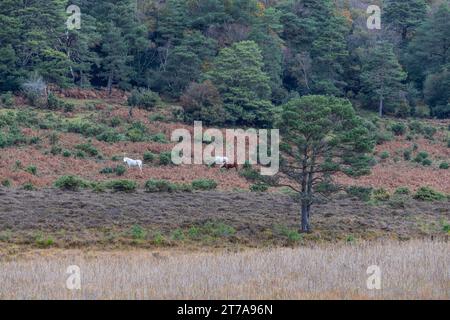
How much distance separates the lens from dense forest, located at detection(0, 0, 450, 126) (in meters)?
49.6

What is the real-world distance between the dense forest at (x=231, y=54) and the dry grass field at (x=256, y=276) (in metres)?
29.5

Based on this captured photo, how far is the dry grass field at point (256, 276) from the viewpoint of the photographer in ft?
44.8

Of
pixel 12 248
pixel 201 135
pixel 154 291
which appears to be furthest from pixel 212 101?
pixel 154 291

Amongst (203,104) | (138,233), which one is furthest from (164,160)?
(138,233)

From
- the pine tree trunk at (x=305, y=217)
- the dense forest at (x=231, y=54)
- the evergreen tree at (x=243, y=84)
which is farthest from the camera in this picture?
the dense forest at (x=231, y=54)

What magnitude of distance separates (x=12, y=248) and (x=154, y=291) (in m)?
9.97

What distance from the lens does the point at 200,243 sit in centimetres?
2412

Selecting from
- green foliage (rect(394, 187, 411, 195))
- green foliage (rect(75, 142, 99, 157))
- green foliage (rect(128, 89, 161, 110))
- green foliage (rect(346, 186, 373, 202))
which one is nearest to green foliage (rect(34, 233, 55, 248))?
green foliage (rect(346, 186, 373, 202))

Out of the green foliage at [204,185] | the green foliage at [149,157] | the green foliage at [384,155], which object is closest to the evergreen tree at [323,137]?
the green foliage at [204,185]

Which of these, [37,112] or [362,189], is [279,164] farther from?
[37,112]

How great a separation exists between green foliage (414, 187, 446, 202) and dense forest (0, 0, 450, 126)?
16.8 m

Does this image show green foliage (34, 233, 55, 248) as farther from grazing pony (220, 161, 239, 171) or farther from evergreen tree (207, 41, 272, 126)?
evergreen tree (207, 41, 272, 126)

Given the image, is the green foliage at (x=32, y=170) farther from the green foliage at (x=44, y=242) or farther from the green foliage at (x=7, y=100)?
the green foliage at (x=7, y=100)

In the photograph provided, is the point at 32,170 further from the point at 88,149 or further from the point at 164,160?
the point at 164,160
